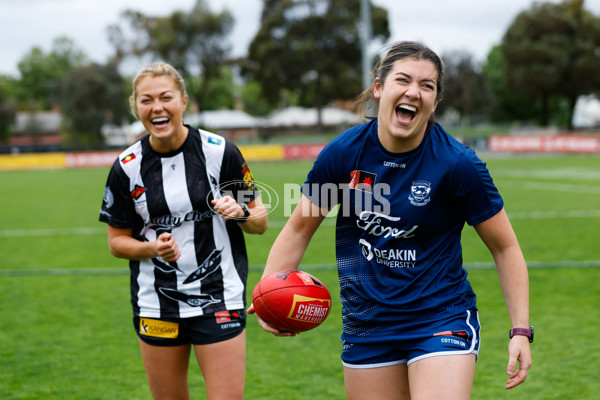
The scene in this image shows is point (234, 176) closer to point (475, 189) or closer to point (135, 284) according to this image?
point (135, 284)

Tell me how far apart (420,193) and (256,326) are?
15.7 ft

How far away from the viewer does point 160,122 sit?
145 inches

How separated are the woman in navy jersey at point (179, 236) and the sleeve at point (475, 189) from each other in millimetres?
1218

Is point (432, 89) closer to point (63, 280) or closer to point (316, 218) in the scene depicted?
point (316, 218)

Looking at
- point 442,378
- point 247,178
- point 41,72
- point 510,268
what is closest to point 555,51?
point 247,178

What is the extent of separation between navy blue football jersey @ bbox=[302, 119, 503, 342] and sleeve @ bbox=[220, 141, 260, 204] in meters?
0.74

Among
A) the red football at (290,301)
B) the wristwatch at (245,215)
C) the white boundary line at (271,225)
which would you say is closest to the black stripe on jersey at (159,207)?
the wristwatch at (245,215)

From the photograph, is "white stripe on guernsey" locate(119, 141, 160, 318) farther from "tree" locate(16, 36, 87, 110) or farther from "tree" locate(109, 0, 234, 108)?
"tree" locate(16, 36, 87, 110)

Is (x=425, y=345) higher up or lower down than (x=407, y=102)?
lower down

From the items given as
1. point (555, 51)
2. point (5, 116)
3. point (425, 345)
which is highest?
point (555, 51)

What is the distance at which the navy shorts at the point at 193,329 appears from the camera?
12.1ft

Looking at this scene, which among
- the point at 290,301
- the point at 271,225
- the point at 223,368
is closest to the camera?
the point at 290,301

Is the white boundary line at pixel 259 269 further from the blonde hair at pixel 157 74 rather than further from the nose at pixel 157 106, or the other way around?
the nose at pixel 157 106

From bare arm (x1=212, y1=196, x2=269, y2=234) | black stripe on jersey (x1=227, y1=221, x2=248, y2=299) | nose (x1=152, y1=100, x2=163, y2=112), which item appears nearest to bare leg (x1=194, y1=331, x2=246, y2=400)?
black stripe on jersey (x1=227, y1=221, x2=248, y2=299)
